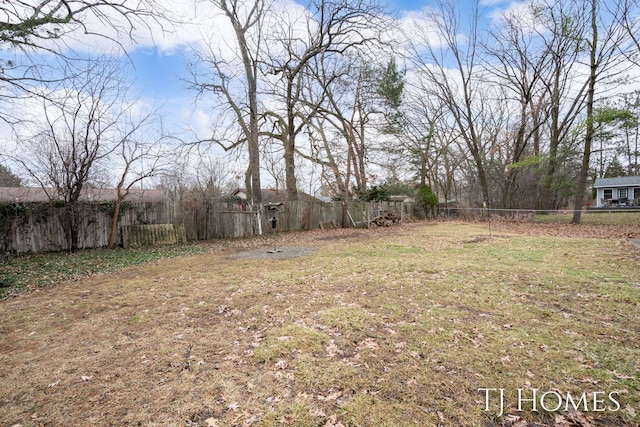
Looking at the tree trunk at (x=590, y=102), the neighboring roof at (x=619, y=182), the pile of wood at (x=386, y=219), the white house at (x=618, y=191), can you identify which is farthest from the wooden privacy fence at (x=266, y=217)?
the neighboring roof at (x=619, y=182)

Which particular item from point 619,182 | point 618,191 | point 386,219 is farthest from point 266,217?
point 618,191

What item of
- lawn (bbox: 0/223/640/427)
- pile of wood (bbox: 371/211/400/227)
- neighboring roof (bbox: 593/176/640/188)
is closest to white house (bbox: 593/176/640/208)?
neighboring roof (bbox: 593/176/640/188)

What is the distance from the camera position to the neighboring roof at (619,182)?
29797 mm

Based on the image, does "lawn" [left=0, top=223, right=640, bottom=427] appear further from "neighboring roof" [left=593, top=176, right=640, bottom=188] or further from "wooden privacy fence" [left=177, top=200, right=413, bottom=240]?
"neighboring roof" [left=593, top=176, right=640, bottom=188]

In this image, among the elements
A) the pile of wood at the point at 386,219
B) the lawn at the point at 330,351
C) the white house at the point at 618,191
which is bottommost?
the lawn at the point at 330,351

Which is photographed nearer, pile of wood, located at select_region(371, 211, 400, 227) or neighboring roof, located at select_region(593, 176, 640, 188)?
pile of wood, located at select_region(371, 211, 400, 227)

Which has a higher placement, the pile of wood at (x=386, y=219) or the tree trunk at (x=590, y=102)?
the tree trunk at (x=590, y=102)

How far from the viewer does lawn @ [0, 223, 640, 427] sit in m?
2.18

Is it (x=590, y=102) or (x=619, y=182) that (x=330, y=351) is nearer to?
(x=590, y=102)

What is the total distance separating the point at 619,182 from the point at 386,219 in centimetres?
2901

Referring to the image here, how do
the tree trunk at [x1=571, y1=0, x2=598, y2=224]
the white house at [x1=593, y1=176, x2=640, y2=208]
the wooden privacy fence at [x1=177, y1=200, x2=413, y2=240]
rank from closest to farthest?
the wooden privacy fence at [x1=177, y1=200, x2=413, y2=240] < the tree trunk at [x1=571, y1=0, x2=598, y2=224] < the white house at [x1=593, y1=176, x2=640, y2=208]

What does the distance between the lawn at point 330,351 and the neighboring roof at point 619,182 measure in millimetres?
34715

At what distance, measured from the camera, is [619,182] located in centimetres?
3073

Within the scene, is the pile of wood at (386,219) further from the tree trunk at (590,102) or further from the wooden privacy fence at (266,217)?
the tree trunk at (590,102)
